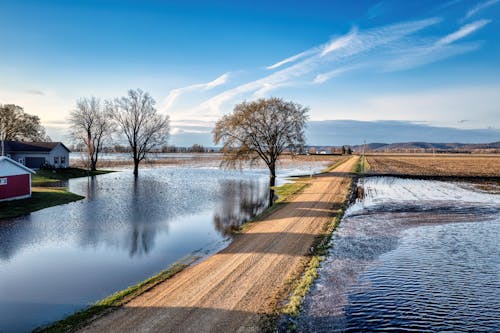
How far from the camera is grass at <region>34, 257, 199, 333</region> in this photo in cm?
796

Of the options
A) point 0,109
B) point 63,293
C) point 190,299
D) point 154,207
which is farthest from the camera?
point 0,109

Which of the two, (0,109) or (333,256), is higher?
(0,109)

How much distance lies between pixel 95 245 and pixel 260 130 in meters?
33.9

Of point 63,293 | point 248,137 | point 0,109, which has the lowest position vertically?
point 63,293

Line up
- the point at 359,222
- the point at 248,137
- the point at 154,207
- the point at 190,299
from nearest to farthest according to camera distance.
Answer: the point at 190,299 < the point at 359,222 < the point at 154,207 < the point at 248,137

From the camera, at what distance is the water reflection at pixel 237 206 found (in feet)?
64.8

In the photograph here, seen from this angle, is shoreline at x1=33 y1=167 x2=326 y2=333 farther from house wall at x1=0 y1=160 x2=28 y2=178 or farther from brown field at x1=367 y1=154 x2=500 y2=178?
brown field at x1=367 y1=154 x2=500 y2=178

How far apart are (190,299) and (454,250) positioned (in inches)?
484

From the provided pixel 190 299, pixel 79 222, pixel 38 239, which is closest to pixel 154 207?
pixel 79 222

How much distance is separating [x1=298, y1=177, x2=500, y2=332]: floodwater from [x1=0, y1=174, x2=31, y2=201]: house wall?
25628 millimetres

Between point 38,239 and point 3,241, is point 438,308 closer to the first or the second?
→ point 38,239

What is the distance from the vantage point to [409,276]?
1150 centimetres

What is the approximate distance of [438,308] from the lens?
30.1 feet

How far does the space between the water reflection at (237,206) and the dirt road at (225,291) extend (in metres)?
3.17
